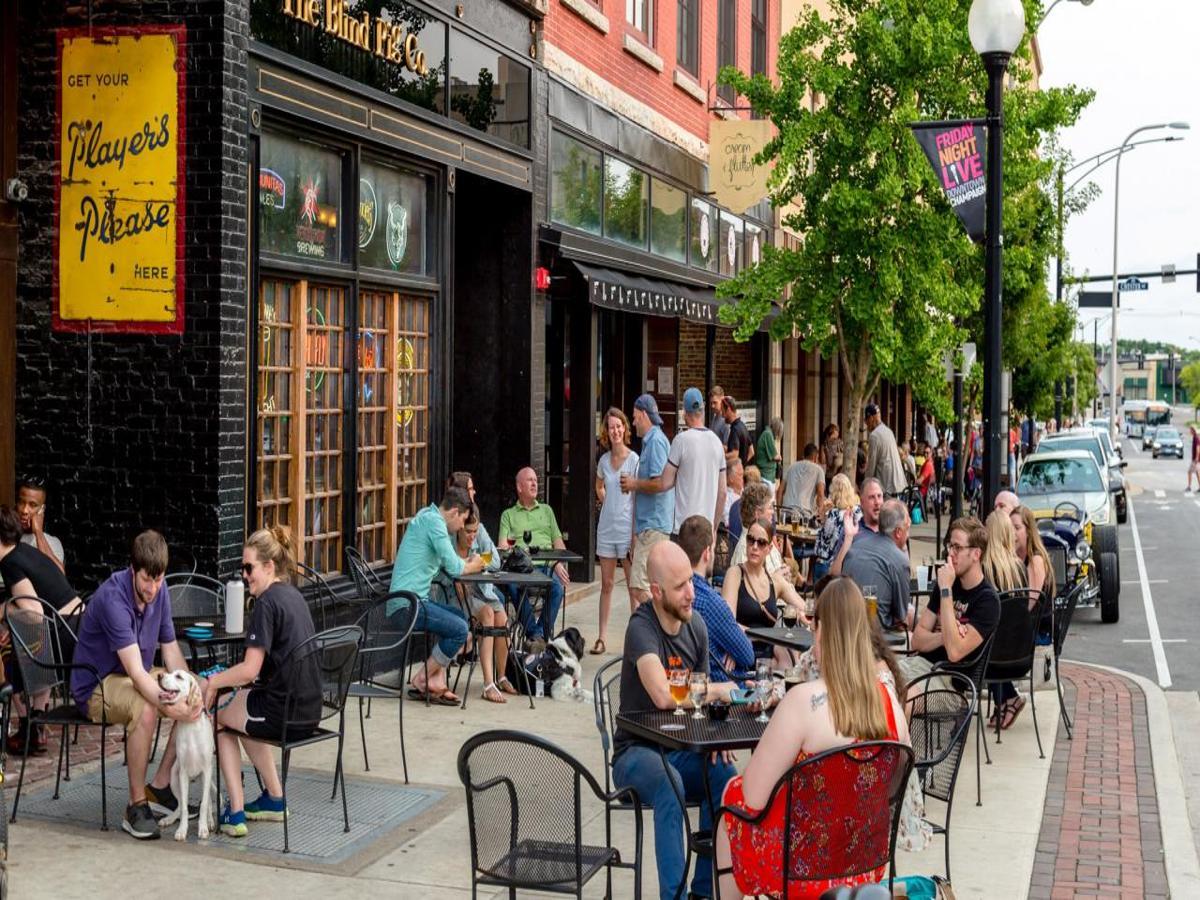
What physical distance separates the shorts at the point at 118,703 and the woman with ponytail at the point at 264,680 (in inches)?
14.5

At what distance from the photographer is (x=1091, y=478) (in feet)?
70.3

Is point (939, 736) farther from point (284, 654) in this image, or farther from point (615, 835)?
point (284, 654)

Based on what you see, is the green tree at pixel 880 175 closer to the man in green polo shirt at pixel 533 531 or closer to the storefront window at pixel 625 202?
the storefront window at pixel 625 202

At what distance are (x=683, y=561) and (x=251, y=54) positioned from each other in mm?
5106

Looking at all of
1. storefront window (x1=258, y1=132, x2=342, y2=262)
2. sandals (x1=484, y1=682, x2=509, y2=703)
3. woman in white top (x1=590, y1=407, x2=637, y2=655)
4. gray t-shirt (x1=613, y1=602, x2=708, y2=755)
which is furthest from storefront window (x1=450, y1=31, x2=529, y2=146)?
gray t-shirt (x1=613, y1=602, x2=708, y2=755)

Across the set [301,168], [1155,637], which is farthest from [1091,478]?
[301,168]

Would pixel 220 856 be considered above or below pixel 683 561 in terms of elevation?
below

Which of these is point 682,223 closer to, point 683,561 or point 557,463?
point 557,463

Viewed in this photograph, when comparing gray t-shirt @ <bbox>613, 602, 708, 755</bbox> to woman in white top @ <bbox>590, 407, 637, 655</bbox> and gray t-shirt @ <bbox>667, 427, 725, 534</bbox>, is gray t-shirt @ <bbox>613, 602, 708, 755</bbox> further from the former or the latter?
woman in white top @ <bbox>590, 407, 637, 655</bbox>

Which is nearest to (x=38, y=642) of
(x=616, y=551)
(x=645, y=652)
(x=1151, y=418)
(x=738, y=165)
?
(x=645, y=652)

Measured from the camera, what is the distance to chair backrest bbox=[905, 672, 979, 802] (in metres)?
6.69

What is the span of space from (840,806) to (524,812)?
3.45 ft

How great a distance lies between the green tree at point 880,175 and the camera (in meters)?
17.5

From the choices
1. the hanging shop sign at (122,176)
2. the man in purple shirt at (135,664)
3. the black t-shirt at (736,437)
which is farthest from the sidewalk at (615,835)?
the black t-shirt at (736,437)
